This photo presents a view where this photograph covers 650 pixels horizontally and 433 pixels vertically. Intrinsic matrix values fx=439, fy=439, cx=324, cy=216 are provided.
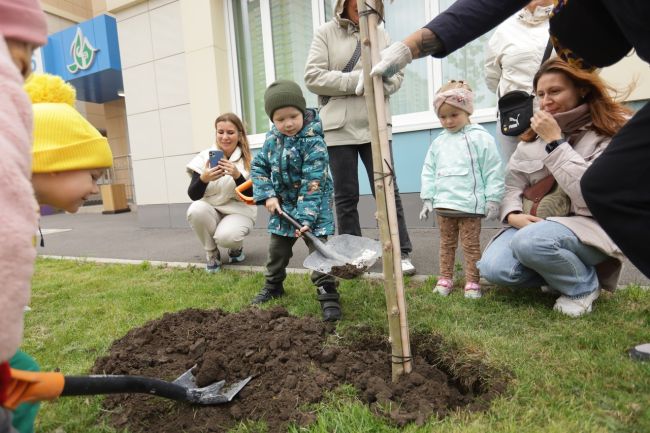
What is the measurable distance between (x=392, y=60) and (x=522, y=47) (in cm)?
231

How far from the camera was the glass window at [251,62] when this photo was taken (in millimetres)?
7387

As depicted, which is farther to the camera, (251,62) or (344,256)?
(251,62)

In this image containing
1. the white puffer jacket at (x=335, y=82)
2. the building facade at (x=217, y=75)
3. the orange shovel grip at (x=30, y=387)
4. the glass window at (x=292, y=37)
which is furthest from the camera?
the glass window at (x=292, y=37)

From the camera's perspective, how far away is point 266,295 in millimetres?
3209

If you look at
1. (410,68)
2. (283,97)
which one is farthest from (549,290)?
Answer: (410,68)

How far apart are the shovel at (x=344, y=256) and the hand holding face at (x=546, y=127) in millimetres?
1175

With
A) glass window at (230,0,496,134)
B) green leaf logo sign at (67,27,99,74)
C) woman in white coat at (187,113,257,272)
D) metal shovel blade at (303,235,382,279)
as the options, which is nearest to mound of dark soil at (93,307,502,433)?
metal shovel blade at (303,235,382,279)

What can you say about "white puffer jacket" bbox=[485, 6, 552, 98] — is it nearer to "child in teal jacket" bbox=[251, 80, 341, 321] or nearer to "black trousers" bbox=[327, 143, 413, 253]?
"black trousers" bbox=[327, 143, 413, 253]

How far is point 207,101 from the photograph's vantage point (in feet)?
23.6

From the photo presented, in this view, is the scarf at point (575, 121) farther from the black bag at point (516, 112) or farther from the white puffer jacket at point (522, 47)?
the white puffer jacket at point (522, 47)

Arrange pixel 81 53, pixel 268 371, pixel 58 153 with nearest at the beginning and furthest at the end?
pixel 58 153 < pixel 268 371 < pixel 81 53

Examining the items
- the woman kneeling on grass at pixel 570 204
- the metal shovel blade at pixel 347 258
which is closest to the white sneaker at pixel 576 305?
the woman kneeling on grass at pixel 570 204

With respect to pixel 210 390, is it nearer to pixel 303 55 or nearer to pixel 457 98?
pixel 457 98

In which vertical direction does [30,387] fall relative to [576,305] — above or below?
above
